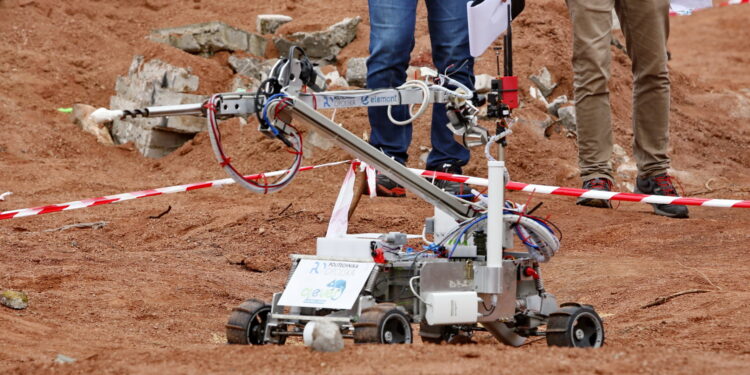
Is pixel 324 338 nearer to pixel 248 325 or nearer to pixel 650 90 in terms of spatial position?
pixel 248 325

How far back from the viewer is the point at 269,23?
13875 millimetres

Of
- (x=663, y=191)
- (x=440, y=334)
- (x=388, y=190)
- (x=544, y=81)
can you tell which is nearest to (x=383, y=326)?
(x=440, y=334)

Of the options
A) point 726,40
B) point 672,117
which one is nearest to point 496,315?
point 672,117

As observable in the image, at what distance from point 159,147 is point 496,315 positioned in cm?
828

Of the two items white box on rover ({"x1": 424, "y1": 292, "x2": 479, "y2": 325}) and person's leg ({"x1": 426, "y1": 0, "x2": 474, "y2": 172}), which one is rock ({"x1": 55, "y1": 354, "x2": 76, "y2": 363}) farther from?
person's leg ({"x1": 426, "y1": 0, "x2": 474, "y2": 172})

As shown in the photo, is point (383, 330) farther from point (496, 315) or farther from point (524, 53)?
point (524, 53)

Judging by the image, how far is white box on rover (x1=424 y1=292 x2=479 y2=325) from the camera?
4266 millimetres

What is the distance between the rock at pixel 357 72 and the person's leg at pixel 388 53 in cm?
477

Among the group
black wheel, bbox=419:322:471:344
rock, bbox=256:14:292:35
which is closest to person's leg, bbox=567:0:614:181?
black wheel, bbox=419:322:471:344

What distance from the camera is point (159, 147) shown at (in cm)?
1215

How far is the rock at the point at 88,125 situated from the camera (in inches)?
492

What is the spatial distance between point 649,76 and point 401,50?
2.32 m

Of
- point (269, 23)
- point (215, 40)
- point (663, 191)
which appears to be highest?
point (269, 23)

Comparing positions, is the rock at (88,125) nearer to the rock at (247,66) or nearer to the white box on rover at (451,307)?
the rock at (247,66)
